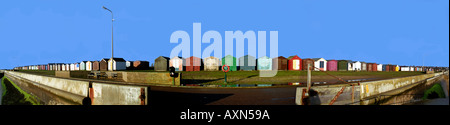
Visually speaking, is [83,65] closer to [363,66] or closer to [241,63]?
[241,63]

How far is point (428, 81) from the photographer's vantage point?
66.2ft

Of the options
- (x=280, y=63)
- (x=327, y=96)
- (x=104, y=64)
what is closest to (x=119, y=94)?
(x=327, y=96)

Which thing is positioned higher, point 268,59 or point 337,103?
point 268,59

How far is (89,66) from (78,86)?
4370 cm

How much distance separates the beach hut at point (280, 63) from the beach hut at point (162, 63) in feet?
66.3

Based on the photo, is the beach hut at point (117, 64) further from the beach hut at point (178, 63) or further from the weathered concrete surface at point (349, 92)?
the weathered concrete surface at point (349, 92)

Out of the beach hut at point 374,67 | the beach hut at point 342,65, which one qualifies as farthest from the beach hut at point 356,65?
the beach hut at point 374,67

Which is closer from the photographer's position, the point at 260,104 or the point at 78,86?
the point at 260,104

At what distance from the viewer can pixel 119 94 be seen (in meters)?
6.41

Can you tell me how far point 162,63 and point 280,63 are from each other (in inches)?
886

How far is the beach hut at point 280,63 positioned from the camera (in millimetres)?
32438

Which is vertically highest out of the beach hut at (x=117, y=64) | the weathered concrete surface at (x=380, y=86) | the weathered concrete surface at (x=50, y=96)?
the beach hut at (x=117, y=64)
